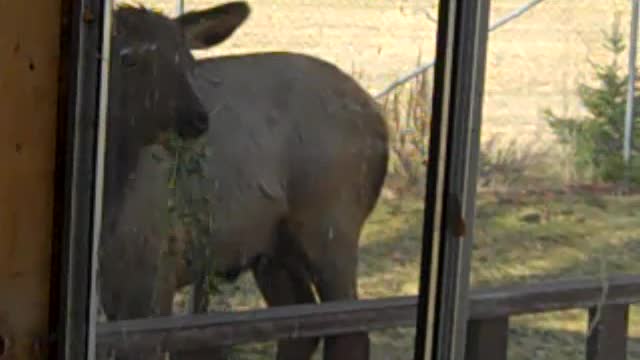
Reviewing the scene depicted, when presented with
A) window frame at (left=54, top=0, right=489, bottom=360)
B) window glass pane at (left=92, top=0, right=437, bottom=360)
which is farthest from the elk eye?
window frame at (left=54, top=0, right=489, bottom=360)

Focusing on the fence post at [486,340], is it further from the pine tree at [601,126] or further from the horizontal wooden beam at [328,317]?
the pine tree at [601,126]

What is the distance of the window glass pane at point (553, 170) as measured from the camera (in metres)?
1.67

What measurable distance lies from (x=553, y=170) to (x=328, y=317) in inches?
18.2

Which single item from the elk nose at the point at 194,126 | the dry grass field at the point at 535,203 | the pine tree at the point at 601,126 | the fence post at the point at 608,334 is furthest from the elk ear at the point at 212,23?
the fence post at the point at 608,334

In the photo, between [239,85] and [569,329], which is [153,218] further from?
[569,329]

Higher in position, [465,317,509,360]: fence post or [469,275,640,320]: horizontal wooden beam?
[469,275,640,320]: horizontal wooden beam

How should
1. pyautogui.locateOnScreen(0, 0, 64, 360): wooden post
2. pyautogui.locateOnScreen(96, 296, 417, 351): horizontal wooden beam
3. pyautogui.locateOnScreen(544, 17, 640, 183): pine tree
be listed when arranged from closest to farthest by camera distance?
pyautogui.locateOnScreen(544, 17, 640, 183): pine tree, pyautogui.locateOnScreen(96, 296, 417, 351): horizontal wooden beam, pyautogui.locateOnScreen(0, 0, 64, 360): wooden post

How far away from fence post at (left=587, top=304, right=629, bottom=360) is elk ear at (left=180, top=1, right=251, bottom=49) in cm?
69

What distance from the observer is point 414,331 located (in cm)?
175

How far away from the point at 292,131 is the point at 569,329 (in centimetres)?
59

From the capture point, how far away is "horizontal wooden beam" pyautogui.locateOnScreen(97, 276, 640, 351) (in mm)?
1712

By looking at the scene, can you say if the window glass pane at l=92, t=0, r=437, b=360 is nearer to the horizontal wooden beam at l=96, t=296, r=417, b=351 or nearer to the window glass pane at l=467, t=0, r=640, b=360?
the horizontal wooden beam at l=96, t=296, r=417, b=351

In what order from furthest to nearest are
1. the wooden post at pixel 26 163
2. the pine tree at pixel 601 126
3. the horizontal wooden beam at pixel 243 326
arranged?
1. the wooden post at pixel 26 163
2. the horizontal wooden beam at pixel 243 326
3. the pine tree at pixel 601 126

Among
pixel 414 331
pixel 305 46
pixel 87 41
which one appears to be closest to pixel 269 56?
pixel 305 46
